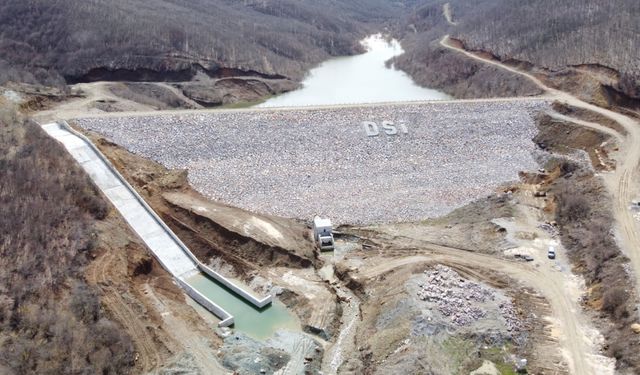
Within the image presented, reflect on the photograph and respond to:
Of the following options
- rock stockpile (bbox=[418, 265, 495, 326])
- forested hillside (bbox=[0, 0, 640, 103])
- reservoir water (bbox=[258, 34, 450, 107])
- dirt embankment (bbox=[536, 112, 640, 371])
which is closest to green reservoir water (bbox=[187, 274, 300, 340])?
rock stockpile (bbox=[418, 265, 495, 326])

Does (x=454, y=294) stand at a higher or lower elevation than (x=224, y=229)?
higher

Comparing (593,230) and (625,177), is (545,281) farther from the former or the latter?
(625,177)

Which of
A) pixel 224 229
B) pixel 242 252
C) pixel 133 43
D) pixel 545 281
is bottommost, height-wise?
pixel 242 252

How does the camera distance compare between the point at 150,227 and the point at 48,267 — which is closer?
the point at 48,267

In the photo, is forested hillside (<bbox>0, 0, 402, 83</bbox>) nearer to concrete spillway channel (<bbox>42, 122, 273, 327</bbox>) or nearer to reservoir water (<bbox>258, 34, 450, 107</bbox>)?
reservoir water (<bbox>258, 34, 450, 107</bbox>)

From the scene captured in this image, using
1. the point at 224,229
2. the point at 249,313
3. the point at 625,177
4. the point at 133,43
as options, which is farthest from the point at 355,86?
the point at 249,313

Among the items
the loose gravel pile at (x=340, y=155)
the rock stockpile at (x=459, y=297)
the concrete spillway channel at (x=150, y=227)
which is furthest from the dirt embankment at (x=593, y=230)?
the concrete spillway channel at (x=150, y=227)

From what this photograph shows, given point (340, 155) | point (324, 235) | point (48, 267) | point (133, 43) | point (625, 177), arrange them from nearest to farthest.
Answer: point (48, 267), point (324, 235), point (625, 177), point (340, 155), point (133, 43)

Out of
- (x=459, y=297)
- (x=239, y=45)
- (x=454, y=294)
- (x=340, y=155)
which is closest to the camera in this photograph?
(x=459, y=297)
